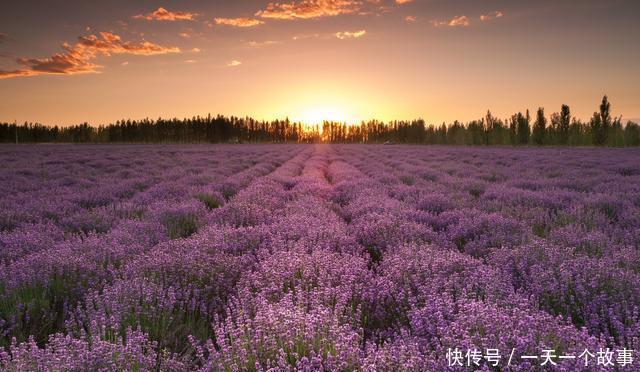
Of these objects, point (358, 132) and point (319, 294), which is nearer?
point (319, 294)

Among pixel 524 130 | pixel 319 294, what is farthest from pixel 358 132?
pixel 319 294

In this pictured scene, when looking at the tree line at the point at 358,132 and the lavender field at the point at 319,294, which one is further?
the tree line at the point at 358,132

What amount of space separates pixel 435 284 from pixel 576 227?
10.2 feet

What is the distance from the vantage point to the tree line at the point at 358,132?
59656 mm

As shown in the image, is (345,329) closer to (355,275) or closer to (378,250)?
(355,275)

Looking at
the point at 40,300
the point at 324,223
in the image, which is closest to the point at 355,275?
the point at 324,223

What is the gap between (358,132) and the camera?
6038 inches

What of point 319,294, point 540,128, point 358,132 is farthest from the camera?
point 358,132

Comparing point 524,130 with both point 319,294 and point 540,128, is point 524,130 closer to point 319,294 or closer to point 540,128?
point 540,128

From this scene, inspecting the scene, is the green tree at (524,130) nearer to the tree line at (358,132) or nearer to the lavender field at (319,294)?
the tree line at (358,132)

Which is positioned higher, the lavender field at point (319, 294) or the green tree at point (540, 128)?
the green tree at point (540, 128)

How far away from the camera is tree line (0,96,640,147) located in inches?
2349

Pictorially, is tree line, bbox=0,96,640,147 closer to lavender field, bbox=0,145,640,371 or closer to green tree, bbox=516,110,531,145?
green tree, bbox=516,110,531,145

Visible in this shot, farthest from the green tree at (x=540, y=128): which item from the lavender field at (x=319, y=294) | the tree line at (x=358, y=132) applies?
the lavender field at (x=319, y=294)
